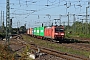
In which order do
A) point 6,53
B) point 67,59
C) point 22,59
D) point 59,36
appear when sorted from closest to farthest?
point 22,59 → point 6,53 → point 67,59 → point 59,36

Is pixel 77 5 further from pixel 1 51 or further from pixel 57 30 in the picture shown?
pixel 1 51

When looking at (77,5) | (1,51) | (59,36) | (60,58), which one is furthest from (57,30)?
(1,51)

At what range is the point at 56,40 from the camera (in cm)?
4194

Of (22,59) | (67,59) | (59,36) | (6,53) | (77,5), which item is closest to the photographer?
(22,59)

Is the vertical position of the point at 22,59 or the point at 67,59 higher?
the point at 22,59

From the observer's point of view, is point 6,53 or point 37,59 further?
point 37,59

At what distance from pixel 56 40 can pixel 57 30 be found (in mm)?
1892

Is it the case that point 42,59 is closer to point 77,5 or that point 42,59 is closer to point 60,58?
point 60,58

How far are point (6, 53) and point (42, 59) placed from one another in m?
10.3

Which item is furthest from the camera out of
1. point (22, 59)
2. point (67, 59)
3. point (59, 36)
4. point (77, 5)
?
point (77, 5)

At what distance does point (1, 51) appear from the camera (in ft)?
25.8

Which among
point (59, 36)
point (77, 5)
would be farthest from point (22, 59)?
point (77, 5)

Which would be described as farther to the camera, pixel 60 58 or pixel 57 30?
pixel 57 30

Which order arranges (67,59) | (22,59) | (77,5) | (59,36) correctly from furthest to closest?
(77,5)
(59,36)
(67,59)
(22,59)
